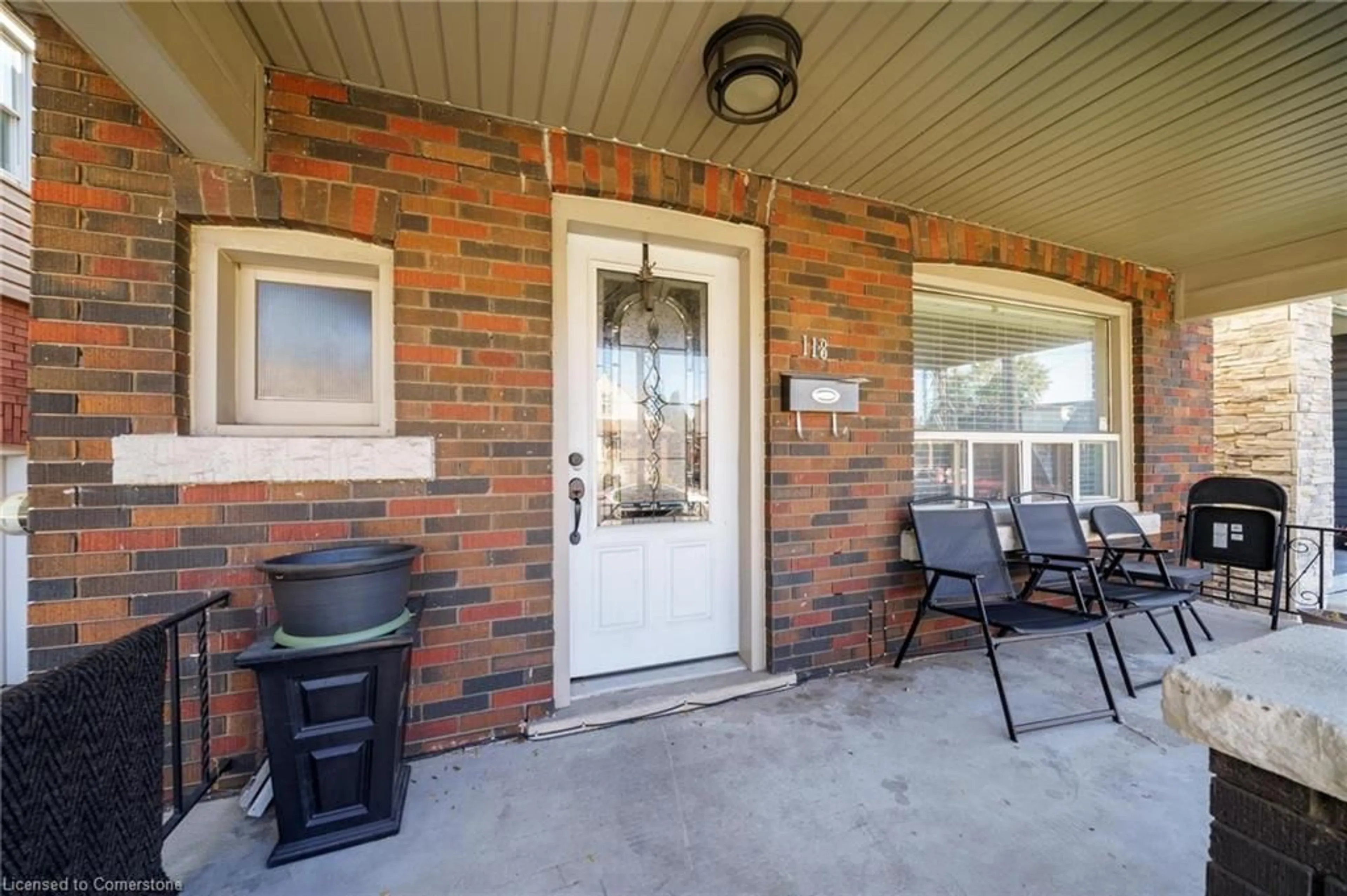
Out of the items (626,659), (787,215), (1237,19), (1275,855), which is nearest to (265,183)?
(787,215)

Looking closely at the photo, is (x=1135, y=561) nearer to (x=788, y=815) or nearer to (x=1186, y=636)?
(x=1186, y=636)

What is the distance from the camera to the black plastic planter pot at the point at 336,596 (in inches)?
63.5

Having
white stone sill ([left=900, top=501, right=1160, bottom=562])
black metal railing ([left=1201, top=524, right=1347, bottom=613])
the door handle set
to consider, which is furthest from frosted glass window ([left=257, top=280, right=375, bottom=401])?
black metal railing ([left=1201, top=524, right=1347, bottom=613])

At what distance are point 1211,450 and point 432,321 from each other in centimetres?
570

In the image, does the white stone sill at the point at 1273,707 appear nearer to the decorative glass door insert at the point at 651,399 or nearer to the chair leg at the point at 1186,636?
the decorative glass door insert at the point at 651,399

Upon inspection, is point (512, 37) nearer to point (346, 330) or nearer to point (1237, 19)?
point (346, 330)

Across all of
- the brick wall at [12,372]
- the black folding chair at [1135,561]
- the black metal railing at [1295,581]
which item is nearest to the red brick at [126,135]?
the brick wall at [12,372]

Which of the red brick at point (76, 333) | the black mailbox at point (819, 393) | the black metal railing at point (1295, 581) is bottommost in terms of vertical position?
the black metal railing at point (1295, 581)

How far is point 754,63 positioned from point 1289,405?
21.1 ft

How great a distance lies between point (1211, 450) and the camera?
170 inches

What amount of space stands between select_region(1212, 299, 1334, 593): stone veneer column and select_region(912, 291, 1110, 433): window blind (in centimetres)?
201

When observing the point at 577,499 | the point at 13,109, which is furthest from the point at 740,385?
the point at 13,109

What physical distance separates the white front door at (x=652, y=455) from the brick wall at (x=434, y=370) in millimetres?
252

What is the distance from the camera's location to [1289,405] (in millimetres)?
5051
